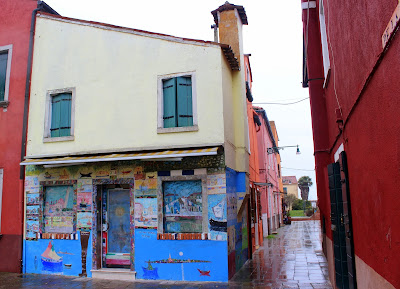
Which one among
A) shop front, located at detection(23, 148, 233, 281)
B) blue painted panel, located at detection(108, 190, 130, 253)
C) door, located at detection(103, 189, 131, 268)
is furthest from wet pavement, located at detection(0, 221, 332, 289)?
blue painted panel, located at detection(108, 190, 130, 253)

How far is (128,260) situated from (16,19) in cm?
874

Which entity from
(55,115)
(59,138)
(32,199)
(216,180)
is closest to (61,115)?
(55,115)

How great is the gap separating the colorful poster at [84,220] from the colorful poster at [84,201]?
5.6 inches

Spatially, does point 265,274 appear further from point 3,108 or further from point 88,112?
point 3,108

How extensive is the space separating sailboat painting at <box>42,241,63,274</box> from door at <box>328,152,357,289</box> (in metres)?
7.50

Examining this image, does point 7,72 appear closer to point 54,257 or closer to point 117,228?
point 54,257

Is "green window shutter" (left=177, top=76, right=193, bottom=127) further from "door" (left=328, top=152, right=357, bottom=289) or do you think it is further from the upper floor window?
"door" (left=328, top=152, right=357, bottom=289)

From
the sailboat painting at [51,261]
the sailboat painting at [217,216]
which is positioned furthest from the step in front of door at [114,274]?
the sailboat painting at [217,216]

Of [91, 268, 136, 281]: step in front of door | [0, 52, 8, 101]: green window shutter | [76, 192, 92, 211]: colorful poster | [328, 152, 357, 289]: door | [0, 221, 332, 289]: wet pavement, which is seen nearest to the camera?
[328, 152, 357, 289]: door

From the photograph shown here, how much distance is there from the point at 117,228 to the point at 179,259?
219cm

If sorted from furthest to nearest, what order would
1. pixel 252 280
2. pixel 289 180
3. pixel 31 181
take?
pixel 289 180, pixel 31 181, pixel 252 280

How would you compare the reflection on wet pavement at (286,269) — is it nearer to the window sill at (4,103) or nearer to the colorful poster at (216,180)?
the colorful poster at (216,180)

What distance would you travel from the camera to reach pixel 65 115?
418 inches

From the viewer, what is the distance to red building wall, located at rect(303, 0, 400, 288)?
2.84 metres
